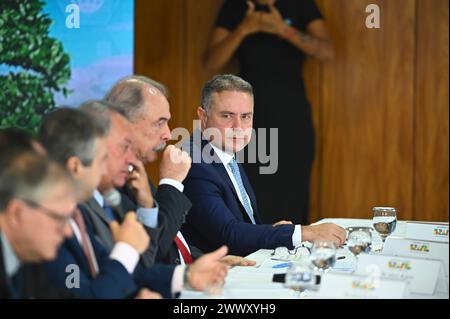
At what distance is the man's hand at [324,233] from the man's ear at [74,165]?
3.84ft

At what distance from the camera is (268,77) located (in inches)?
211

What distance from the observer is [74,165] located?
165cm

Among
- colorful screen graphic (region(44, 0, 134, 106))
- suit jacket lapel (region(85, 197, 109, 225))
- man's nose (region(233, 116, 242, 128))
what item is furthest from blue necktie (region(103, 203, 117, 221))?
colorful screen graphic (region(44, 0, 134, 106))

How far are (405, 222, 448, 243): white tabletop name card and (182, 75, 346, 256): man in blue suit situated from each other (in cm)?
27

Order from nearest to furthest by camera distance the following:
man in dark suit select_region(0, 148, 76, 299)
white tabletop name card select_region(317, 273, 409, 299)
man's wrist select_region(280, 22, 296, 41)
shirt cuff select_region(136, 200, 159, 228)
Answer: man in dark suit select_region(0, 148, 76, 299) → white tabletop name card select_region(317, 273, 409, 299) → shirt cuff select_region(136, 200, 159, 228) → man's wrist select_region(280, 22, 296, 41)

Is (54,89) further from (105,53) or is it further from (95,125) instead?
(95,125)

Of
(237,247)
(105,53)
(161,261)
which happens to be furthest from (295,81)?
(161,261)

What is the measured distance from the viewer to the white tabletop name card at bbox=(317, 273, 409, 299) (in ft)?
5.31

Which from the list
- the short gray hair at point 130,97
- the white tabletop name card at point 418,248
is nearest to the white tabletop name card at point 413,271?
the white tabletop name card at point 418,248

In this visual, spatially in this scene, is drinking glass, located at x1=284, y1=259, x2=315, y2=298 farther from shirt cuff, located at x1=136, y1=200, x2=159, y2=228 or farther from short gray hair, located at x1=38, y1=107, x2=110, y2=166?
shirt cuff, located at x1=136, y1=200, x2=159, y2=228

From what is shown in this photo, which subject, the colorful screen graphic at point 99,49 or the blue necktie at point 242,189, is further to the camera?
the colorful screen graphic at point 99,49

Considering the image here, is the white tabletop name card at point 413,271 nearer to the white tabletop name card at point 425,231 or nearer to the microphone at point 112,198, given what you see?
the white tabletop name card at point 425,231

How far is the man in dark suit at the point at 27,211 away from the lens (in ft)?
4.34

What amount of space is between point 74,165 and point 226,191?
1313mm
